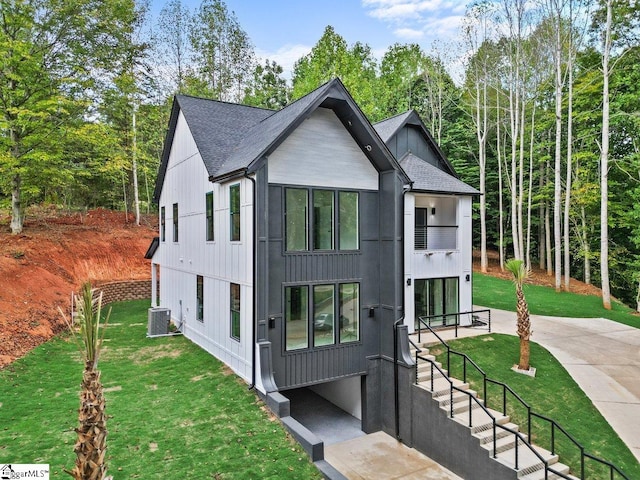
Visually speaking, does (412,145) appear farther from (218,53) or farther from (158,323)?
(218,53)

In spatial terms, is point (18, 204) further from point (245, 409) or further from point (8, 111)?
point (245, 409)

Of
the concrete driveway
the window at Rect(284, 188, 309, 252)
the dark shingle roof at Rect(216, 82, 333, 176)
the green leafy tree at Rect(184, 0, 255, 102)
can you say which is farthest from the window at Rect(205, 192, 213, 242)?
the green leafy tree at Rect(184, 0, 255, 102)

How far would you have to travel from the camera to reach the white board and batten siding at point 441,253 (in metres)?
13.1

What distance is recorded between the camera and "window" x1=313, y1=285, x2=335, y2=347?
9.61 metres

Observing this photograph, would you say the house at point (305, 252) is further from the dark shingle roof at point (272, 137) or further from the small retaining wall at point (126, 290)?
the small retaining wall at point (126, 290)

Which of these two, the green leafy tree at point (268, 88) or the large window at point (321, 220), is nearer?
the large window at point (321, 220)

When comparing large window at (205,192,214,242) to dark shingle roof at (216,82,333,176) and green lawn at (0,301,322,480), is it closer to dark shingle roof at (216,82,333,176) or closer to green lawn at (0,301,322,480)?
dark shingle roof at (216,82,333,176)

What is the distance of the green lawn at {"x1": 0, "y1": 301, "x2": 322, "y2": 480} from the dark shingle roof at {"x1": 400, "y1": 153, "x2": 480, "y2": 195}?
8.86 metres

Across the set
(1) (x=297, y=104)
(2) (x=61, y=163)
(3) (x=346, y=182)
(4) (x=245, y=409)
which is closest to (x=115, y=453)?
(4) (x=245, y=409)

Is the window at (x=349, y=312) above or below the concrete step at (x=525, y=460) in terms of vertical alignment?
above

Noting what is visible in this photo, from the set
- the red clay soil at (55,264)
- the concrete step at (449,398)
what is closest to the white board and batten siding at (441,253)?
the concrete step at (449,398)

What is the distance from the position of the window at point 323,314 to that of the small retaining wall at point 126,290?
13909 millimetres

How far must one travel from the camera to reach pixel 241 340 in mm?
9430

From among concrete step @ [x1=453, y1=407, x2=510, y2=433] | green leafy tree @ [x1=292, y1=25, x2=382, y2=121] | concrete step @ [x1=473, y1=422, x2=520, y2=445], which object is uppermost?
green leafy tree @ [x1=292, y1=25, x2=382, y2=121]
